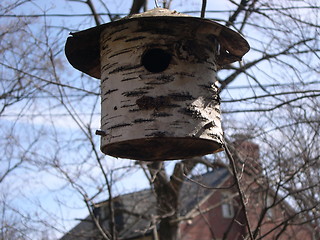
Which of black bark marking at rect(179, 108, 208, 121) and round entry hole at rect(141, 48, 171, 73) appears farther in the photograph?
round entry hole at rect(141, 48, 171, 73)

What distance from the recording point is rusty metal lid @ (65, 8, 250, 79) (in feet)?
9.80

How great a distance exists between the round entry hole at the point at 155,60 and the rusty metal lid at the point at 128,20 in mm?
210

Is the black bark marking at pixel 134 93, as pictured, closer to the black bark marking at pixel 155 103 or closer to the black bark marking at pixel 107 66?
the black bark marking at pixel 155 103

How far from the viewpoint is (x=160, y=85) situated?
9.36ft

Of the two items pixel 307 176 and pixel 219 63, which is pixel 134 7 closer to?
pixel 307 176

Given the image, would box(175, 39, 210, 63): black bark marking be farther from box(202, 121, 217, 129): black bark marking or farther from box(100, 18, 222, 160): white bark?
box(202, 121, 217, 129): black bark marking

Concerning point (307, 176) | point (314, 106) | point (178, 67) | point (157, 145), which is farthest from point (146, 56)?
point (307, 176)

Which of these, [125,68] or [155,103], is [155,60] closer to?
[125,68]

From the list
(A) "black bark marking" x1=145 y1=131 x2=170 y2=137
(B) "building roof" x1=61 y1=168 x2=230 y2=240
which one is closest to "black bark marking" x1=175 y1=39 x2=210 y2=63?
(A) "black bark marking" x1=145 y1=131 x2=170 y2=137

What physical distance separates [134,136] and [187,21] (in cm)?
81

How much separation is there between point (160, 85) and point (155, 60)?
14.3 inches

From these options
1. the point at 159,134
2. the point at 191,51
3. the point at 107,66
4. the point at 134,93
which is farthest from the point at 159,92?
the point at 107,66

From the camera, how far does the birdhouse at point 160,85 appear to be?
2.79 meters

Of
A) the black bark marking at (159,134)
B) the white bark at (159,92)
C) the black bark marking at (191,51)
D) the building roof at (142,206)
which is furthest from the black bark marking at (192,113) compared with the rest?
the building roof at (142,206)
